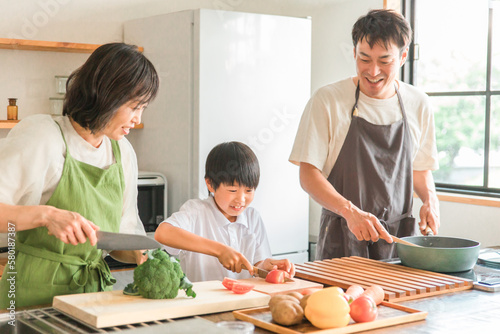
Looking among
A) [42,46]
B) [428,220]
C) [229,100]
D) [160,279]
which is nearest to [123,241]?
[160,279]

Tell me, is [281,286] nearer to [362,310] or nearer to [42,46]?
[362,310]

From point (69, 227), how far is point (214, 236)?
77 cm

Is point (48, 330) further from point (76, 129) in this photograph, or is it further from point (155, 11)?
point (155, 11)

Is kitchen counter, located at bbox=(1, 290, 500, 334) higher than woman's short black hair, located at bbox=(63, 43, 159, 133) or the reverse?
the reverse

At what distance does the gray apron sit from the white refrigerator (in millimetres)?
1326

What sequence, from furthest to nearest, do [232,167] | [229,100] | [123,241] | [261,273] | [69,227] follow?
[229,100] → [232,167] → [261,273] → [123,241] → [69,227]

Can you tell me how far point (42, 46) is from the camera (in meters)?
3.35

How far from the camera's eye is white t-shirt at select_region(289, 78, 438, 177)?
2.11 metres

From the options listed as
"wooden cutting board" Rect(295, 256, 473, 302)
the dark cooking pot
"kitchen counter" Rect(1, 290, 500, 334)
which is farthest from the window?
"kitchen counter" Rect(1, 290, 500, 334)

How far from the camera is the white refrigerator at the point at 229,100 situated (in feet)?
10.9

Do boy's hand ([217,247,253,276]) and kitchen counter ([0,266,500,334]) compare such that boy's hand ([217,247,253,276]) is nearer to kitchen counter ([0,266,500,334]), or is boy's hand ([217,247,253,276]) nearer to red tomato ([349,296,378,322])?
kitchen counter ([0,266,500,334])

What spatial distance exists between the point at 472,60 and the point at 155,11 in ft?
6.26

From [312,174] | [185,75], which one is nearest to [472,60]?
[185,75]

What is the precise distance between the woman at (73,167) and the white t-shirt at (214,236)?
16.0 inches
